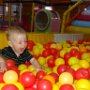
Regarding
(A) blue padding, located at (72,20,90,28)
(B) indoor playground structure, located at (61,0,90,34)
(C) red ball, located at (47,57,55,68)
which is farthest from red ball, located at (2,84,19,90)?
(A) blue padding, located at (72,20,90,28)

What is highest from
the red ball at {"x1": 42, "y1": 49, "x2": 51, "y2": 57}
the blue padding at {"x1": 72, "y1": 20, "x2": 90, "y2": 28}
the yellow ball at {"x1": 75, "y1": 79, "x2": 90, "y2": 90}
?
the blue padding at {"x1": 72, "y1": 20, "x2": 90, "y2": 28}

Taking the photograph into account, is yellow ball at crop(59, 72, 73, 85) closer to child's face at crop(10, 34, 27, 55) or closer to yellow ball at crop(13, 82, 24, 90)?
yellow ball at crop(13, 82, 24, 90)

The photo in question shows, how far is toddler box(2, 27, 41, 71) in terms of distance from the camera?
1.52 m

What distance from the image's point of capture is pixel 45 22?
374 cm

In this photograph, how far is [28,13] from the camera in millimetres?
5934

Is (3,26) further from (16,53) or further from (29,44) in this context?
(16,53)

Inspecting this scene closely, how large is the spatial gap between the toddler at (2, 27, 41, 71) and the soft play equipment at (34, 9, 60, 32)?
1.95 m

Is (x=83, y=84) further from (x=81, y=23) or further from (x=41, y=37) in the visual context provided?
(x=81, y=23)

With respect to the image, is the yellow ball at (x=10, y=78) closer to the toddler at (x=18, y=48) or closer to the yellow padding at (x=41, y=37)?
the toddler at (x=18, y=48)

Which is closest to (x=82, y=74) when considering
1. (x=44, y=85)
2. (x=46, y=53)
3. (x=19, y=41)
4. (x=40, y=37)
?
(x=44, y=85)

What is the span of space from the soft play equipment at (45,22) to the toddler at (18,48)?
6.41ft

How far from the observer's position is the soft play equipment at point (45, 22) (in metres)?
3.59

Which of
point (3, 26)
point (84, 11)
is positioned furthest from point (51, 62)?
point (3, 26)

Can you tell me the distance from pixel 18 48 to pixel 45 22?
7.34 ft
